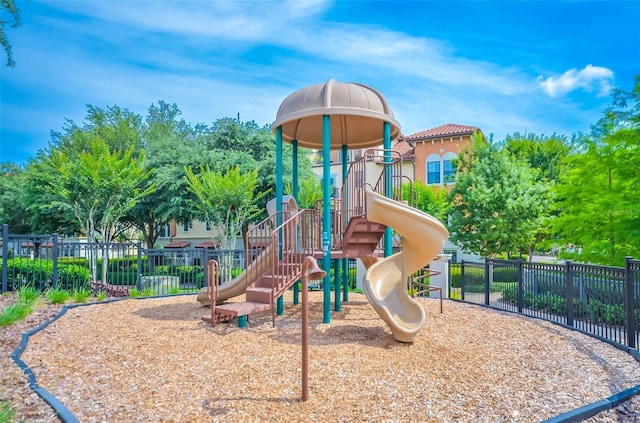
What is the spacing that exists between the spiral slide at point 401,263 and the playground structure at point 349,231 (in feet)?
0.05

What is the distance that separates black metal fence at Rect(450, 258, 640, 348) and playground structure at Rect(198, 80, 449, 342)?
3.49 metres

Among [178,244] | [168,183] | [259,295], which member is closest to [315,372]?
[259,295]

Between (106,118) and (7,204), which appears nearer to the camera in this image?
(7,204)

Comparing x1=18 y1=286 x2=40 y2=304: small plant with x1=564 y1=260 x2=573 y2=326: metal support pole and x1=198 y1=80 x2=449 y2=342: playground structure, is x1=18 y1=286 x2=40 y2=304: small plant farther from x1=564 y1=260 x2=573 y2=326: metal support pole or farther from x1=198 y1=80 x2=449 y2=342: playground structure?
x1=564 y1=260 x2=573 y2=326: metal support pole

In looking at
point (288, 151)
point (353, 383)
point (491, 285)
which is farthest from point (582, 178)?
point (288, 151)

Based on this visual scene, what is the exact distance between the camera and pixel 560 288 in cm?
897

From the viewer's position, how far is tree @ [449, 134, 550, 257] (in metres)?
18.8

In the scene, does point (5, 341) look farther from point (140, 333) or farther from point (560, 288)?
point (560, 288)

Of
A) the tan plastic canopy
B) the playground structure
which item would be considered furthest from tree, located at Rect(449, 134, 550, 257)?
the tan plastic canopy

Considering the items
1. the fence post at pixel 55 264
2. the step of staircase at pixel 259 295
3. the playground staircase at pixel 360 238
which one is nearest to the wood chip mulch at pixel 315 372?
the step of staircase at pixel 259 295

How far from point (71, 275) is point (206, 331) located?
7.37m

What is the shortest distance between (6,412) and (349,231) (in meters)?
5.74

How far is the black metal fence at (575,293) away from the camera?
7.10 meters

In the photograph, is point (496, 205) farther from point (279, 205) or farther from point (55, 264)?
point (55, 264)
